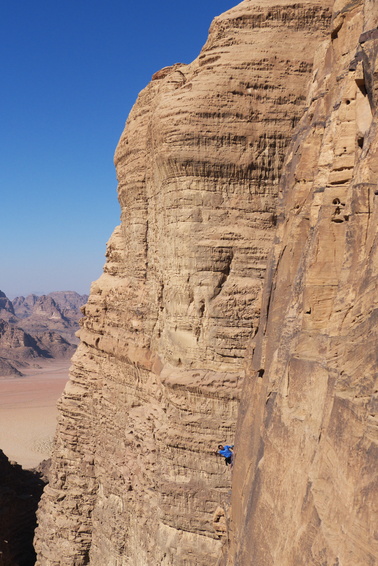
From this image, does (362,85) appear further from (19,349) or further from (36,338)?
(36,338)

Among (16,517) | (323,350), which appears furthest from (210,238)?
(16,517)

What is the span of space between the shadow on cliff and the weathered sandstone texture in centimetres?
1267

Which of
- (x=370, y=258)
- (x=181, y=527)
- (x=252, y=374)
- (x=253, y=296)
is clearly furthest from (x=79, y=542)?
(x=370, y=258)

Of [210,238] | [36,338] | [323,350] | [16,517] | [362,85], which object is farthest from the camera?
[36,338]

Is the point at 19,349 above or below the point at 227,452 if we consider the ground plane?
below

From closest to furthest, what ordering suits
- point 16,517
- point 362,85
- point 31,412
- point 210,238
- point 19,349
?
point 362,85, point 210,238, point 16,517, point 31,412, point 19,349

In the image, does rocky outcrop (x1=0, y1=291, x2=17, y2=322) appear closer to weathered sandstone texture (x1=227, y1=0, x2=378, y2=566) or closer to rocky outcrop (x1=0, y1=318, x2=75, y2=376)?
rocky outcrop (x1=0, y1=318, x2=75, y2=376)

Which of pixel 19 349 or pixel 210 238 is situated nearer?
pixel 210 238

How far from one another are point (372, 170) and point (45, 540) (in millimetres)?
14189

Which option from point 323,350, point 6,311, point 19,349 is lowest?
point 19,349

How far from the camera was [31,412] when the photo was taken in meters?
54.0

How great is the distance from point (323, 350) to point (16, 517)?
16014 mm

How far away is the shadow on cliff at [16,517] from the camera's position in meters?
18.4

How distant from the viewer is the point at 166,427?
12.0 metres
